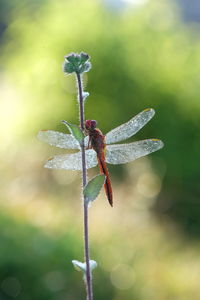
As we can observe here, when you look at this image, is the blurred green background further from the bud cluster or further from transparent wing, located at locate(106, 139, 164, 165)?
the bud cluster

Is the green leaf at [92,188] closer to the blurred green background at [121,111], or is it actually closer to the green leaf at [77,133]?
the green leaf at [77,133]

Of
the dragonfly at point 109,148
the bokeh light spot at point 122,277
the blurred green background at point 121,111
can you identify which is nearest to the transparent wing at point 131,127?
the dragonfly at point 109,148

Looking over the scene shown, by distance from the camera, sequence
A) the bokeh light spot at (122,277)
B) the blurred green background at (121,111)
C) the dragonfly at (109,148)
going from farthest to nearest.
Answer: the blurred green background at (121,111), the bokeh light spot at (122,277), the dragonfly at (109,148)

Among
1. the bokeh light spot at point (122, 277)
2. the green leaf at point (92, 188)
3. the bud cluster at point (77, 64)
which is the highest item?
the bud cluster at point (77, 64)

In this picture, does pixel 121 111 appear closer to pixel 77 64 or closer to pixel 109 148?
pixel 109 148

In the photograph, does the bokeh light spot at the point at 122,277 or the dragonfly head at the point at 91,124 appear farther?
the bokeh light spot at the point at 122,277

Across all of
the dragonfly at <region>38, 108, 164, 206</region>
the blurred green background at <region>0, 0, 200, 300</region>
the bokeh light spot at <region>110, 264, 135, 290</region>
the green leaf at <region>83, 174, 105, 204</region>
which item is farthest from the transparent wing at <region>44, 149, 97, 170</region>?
the blurred green background at <region>0, 0, 200, 300</region>

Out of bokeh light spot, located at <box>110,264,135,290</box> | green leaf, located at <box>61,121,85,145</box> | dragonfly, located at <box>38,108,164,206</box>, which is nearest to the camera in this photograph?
green leaf, located at <box>61,121,85,145</box>

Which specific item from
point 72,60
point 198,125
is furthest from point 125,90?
point 72,60

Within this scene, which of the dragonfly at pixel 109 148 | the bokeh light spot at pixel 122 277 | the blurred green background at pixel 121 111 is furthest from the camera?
the blurred green background at pixel 121 111
